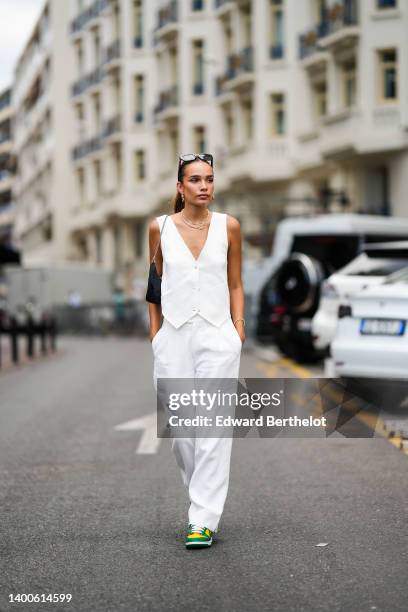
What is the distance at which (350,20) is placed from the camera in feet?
112

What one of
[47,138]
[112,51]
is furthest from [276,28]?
[47,138]

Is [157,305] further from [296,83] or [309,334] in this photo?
[296,83]

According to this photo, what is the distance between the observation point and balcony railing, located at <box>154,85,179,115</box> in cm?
4850

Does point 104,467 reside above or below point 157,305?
below

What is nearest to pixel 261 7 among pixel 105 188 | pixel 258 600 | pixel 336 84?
pixel 336 84

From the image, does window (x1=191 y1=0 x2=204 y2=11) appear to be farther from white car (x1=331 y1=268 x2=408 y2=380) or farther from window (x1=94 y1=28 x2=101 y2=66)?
white car (x1=331 y1=268 x2=408 y2=380)

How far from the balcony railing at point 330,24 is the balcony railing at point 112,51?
18.2 m

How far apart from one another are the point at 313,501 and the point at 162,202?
4361 cm

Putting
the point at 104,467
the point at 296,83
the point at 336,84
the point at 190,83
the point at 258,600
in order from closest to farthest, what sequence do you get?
the point at 258,600
the point at 104,467
the point at 336,84
the point at 296,83
the point at 190,83

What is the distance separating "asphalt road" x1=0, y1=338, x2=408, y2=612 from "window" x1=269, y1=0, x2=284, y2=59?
31487mm

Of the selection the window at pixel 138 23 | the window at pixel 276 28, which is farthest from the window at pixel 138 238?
the window at pixel 276 28

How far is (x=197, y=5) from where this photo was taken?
47094 millimetres

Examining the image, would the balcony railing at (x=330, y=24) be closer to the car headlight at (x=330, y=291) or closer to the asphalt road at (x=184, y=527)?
the car headlight at (x=330, y=291)

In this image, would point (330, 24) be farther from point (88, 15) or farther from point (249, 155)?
point (88, 15)
